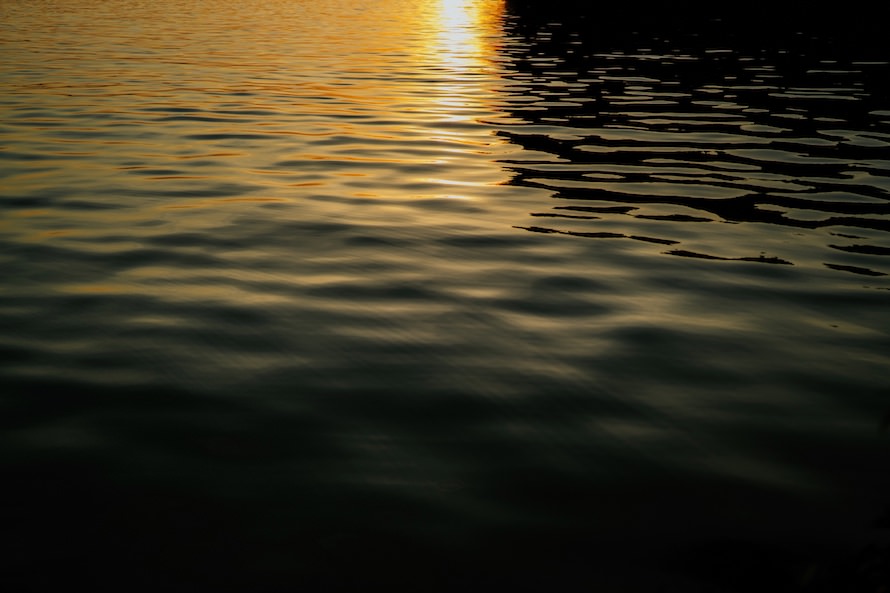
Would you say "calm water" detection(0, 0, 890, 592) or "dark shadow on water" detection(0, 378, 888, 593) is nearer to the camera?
"dark shadow on water" detection(0, 378, 888, 593)

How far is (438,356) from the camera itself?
17.3 ft

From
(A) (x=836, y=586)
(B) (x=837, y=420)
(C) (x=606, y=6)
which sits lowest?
(B) (x=837, y=420)

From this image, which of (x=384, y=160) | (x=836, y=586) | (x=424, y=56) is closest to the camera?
(x=836, y=586)

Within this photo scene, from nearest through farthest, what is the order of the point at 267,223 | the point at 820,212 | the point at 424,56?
the point at 267,223 → the point at 820,212 → the point at 424,56

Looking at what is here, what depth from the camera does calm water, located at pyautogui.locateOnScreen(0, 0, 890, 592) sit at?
11.3ft

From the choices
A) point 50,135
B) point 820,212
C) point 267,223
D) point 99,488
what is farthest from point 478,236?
point 50,135

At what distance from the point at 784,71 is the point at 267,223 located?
58.2 feet

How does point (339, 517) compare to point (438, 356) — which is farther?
Result: point (438, 356)

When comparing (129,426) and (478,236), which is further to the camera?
(478,236)

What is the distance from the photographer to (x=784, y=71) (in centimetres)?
2223

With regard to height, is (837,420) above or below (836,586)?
below

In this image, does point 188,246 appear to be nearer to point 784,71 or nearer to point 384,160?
point 384,160

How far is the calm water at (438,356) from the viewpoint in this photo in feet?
11.3

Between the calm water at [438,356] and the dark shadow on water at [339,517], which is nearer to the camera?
the dark shadow on water at [339,517]
